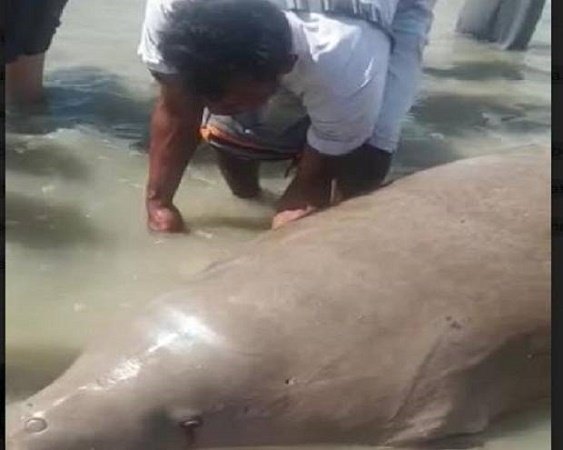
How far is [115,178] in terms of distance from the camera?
3.90m

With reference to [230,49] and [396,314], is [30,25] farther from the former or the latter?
[396,314]

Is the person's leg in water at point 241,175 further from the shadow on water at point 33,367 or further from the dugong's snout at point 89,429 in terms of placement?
the dugong's snout at point 89,429

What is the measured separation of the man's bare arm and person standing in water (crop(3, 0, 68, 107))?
19.0 inches

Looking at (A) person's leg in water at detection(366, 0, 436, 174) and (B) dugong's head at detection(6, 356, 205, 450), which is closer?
(B) dugong's head at detection(6, 356, 205, 450)

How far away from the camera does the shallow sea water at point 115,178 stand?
9.86 ft

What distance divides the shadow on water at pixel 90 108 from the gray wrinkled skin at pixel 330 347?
148 cm

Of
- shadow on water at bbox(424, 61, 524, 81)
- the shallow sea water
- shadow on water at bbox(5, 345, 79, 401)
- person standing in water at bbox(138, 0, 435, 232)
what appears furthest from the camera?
shadow on water at bbox(424, 61, 524, 81)

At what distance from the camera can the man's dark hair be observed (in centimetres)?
308

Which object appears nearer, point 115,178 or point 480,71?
point 115,178

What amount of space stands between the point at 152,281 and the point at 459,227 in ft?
2.46

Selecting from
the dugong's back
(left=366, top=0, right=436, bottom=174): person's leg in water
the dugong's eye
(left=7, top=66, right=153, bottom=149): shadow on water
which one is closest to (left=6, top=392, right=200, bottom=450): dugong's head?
the dugong's eye

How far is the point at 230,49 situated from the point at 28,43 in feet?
4.04

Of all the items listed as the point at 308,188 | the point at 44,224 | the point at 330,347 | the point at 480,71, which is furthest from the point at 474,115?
the point at 330,347

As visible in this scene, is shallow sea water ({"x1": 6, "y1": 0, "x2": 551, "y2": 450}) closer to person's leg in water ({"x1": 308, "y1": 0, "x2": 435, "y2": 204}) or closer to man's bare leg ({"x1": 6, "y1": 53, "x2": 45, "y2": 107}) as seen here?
man's bare leg ({"x1": 6, "y1": 53, "x2": 45, "y2": 107})
